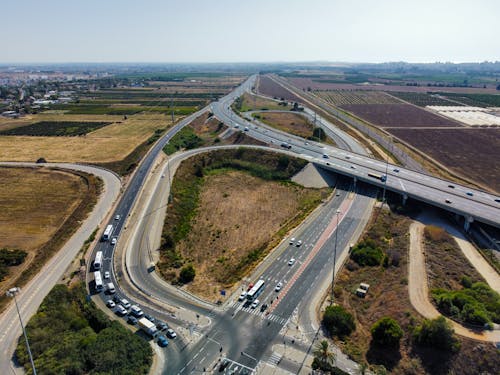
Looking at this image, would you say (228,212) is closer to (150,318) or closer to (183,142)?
(150,318)

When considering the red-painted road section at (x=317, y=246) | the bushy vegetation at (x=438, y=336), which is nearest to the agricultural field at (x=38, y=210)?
the red-painted road section at (x=317, y=246)

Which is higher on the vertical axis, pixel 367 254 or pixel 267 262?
pixel 367 254

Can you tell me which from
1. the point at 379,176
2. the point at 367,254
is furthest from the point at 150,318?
the point at 379,176

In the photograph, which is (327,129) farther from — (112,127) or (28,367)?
(28,367)

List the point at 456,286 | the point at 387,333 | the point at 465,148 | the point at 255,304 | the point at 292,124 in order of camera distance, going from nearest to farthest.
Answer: the point at 387,333, the point at 255,304, the point at 456,286, the point at 465,148, the point at 292,124

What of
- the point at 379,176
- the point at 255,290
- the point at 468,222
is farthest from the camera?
the point at 379,176

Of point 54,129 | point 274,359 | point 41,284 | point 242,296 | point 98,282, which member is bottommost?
point 274,359

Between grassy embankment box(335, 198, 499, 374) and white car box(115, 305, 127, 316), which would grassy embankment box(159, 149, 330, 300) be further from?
grassy embankment box(335, 198, 499, 374)

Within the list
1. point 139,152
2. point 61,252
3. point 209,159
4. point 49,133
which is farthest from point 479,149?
point 49,133

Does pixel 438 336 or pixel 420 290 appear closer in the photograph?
pixel 438 336
